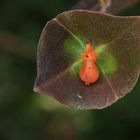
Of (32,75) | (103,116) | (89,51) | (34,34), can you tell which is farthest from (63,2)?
(89,51)

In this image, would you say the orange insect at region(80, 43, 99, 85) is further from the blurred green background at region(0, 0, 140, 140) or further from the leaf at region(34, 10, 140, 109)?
the blurred green background at region(0, 0, 140, 140)

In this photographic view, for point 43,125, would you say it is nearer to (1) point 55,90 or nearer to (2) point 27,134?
(2) point 27,134

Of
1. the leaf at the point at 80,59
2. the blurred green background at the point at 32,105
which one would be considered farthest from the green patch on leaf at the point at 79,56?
the blurred green background at the point at 32,105

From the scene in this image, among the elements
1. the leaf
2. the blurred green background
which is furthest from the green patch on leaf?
the blurred green background

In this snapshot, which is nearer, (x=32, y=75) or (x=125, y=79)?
(x=125, y=79)

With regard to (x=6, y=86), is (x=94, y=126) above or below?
below

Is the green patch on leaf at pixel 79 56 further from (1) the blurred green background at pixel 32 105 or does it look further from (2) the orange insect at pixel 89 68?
(1) the blurred green background at pixel 32 105
